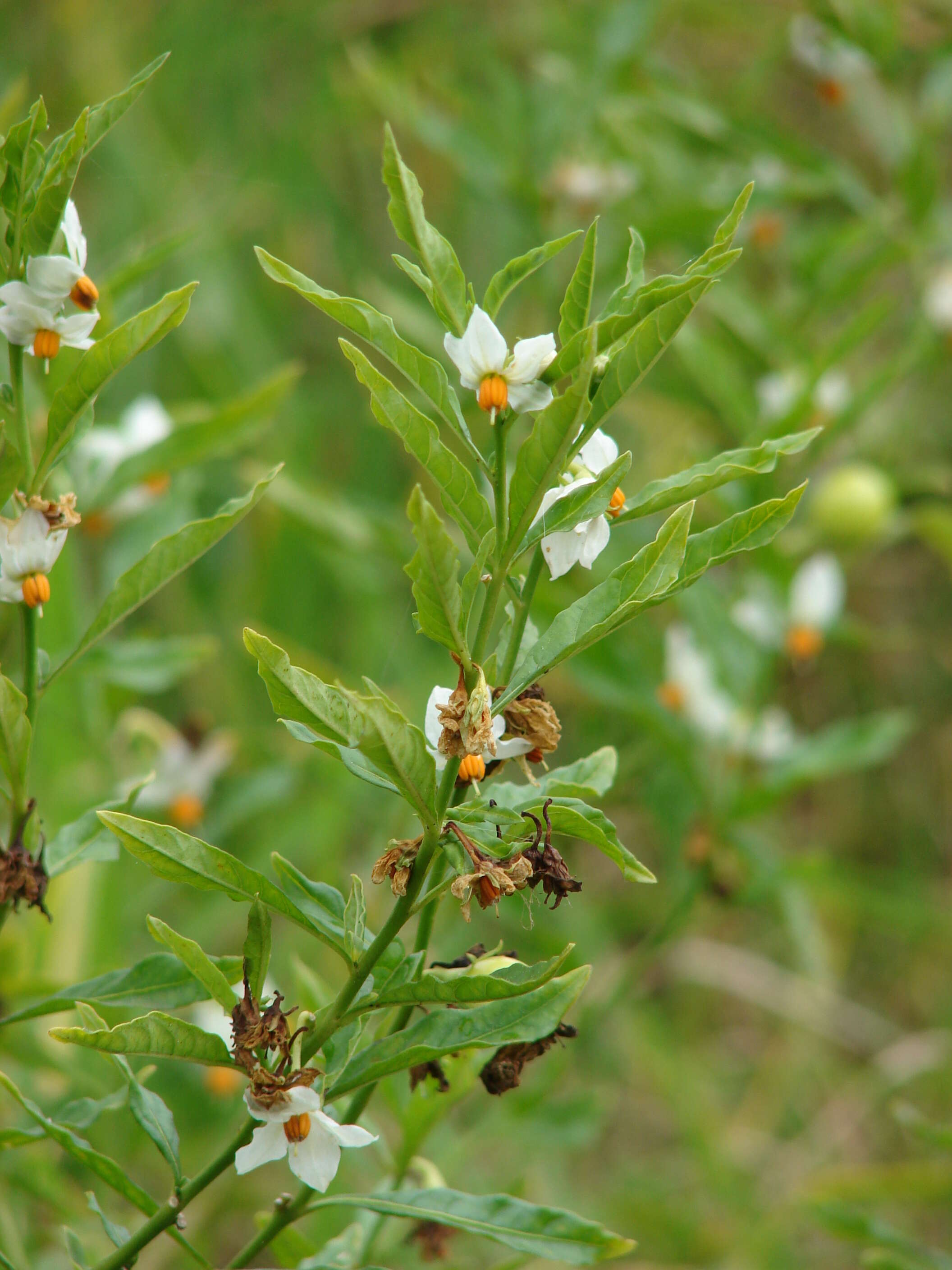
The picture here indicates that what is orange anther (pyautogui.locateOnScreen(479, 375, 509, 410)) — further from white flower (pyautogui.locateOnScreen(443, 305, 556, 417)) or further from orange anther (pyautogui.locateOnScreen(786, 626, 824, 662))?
orange anther (pyautogui.locateOnScreen(786, 626, 824, 662))

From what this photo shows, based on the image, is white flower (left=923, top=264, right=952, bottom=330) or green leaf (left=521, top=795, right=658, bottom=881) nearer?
green leaf (left=521, top=795, right=658, bottom=881)

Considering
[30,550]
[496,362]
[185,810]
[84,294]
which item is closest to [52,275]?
[84,294]

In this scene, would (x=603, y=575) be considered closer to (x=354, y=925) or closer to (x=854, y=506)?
(x=854, y=506)

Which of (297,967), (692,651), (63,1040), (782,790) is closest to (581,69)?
(692,651)

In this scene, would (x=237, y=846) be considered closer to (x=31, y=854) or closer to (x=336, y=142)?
(x=31, y=854)

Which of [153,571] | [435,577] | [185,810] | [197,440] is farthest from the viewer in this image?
[185,810]

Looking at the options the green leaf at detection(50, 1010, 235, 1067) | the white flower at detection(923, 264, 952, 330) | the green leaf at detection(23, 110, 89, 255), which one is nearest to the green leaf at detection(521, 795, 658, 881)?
the green leaf at detection(50, 1010, 235, 1067)
